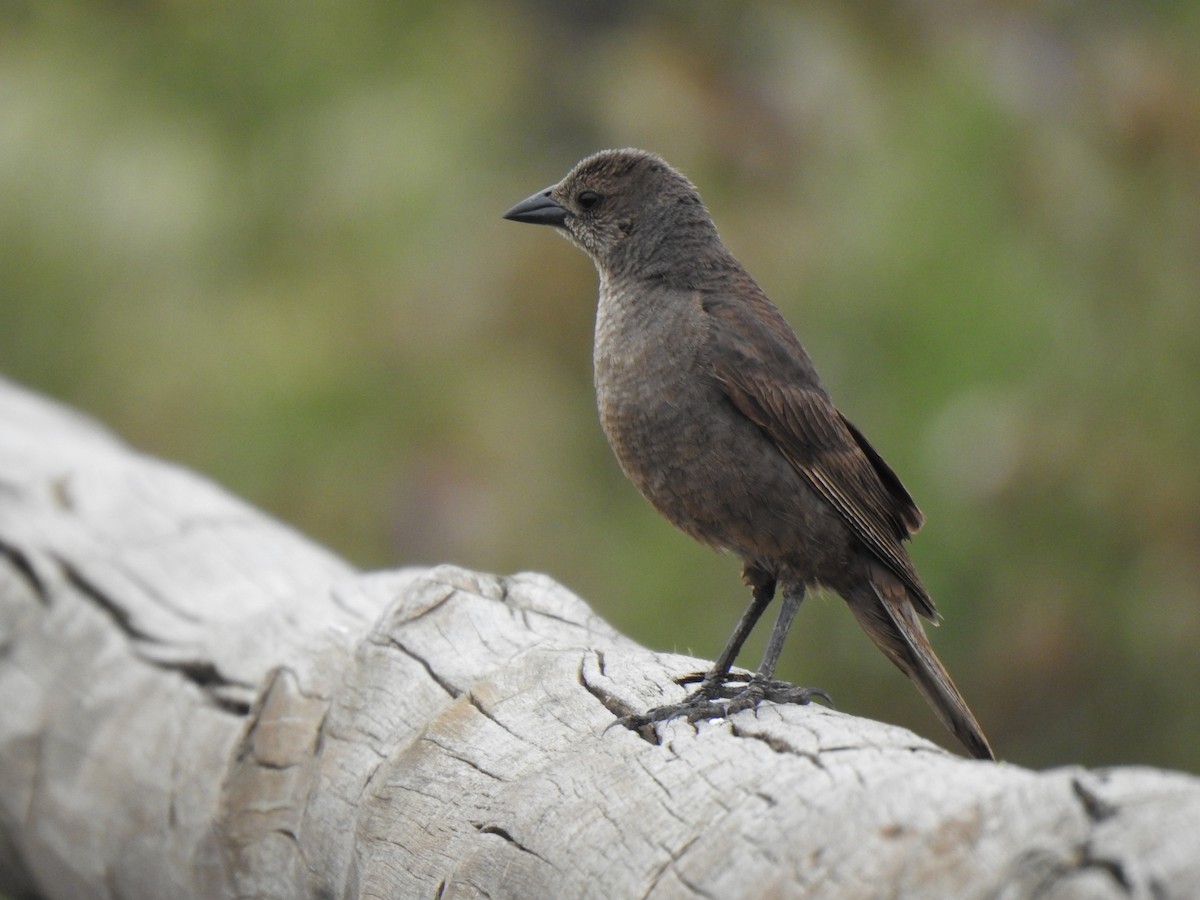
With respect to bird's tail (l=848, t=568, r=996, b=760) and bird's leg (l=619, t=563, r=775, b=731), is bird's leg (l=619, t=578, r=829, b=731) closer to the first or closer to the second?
bird's leg (l=619, t=563, r=775, b=731)

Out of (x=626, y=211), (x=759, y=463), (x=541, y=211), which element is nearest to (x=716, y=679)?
(x=759, y=463)

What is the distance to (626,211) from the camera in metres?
3.82

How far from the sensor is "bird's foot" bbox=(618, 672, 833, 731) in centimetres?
245

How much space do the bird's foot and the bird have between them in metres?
0.08

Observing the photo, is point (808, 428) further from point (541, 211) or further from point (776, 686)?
point (541, 211)

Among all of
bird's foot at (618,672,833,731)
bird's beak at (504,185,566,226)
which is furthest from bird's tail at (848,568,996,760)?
bird's beak at (504,185,566,226)

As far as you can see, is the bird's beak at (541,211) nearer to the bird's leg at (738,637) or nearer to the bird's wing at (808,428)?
the bird's wing at (808,428)

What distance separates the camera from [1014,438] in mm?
5301

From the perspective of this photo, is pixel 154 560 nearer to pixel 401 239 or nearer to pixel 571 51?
pixel 401 239

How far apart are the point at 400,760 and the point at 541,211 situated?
1.91 metres

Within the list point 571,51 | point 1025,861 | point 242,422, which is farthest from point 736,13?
point 1025,861

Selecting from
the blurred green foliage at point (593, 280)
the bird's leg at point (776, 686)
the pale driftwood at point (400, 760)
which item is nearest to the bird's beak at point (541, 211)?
the pale driftwood at point (400, 760)

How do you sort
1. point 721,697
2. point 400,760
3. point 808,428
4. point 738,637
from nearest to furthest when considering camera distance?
1. point 400,760
2. point 721,697
3. point 738,637
4. point 808,428

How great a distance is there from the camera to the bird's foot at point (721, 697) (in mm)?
2453
